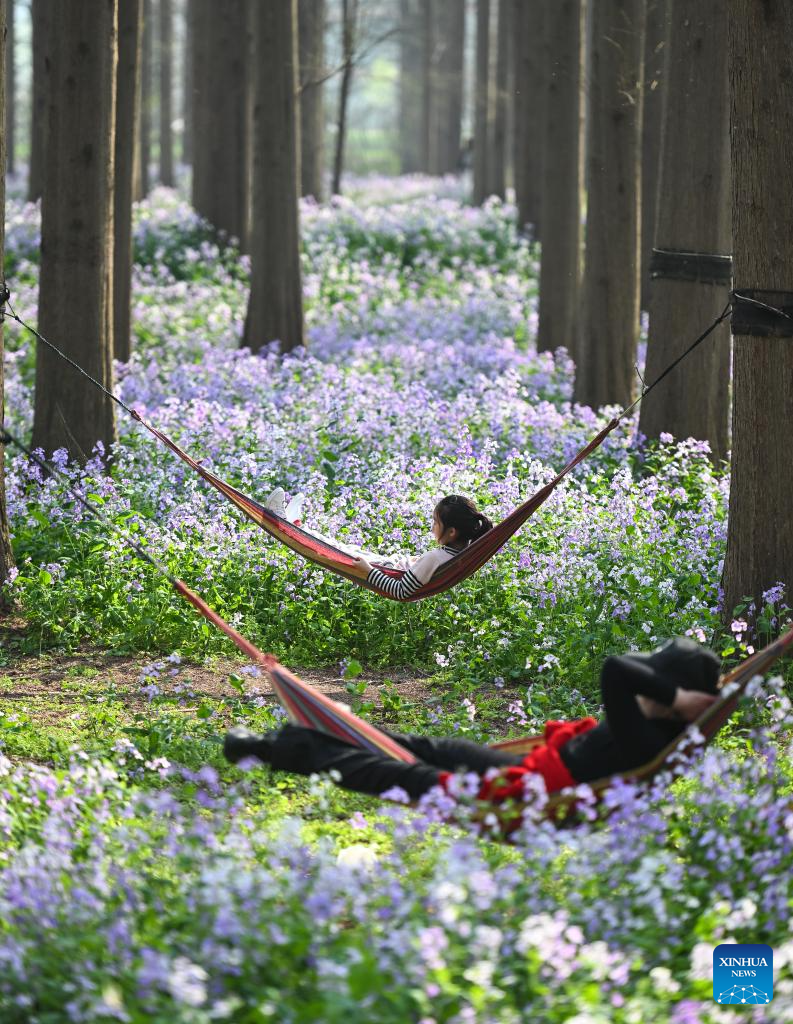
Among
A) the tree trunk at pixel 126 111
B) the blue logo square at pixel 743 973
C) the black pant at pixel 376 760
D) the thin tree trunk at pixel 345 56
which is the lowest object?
the blue logo square at pixel 743 973

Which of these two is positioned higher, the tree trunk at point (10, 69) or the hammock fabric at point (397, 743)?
the tree trunk at point (10, 69)

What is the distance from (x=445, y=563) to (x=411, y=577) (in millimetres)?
268

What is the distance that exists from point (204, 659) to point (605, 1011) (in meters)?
4.38

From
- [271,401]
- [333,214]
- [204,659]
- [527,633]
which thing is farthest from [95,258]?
[333,214]

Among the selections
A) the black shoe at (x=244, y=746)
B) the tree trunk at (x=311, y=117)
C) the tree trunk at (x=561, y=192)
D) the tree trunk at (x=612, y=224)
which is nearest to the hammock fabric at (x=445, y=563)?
the black shoe at (x=244, y=746)

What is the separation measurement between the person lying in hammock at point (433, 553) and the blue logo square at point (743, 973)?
10.3ft

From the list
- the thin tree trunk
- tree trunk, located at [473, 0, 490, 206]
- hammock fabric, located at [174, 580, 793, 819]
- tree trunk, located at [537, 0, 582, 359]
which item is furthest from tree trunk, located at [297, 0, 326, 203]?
hammock fabric, located at [174, 580, 793, 819]

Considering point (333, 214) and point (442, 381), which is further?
point (333, 214)

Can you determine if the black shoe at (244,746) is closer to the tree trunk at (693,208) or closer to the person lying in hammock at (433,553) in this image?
the person lying in hammock at (433,553)

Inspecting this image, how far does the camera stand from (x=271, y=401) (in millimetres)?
11109

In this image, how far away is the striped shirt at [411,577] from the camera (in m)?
6.59

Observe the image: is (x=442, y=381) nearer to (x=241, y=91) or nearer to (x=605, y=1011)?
(x=241, y=91)

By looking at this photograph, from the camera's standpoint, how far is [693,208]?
30.5ft

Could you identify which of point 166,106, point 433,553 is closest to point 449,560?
point 433,553
